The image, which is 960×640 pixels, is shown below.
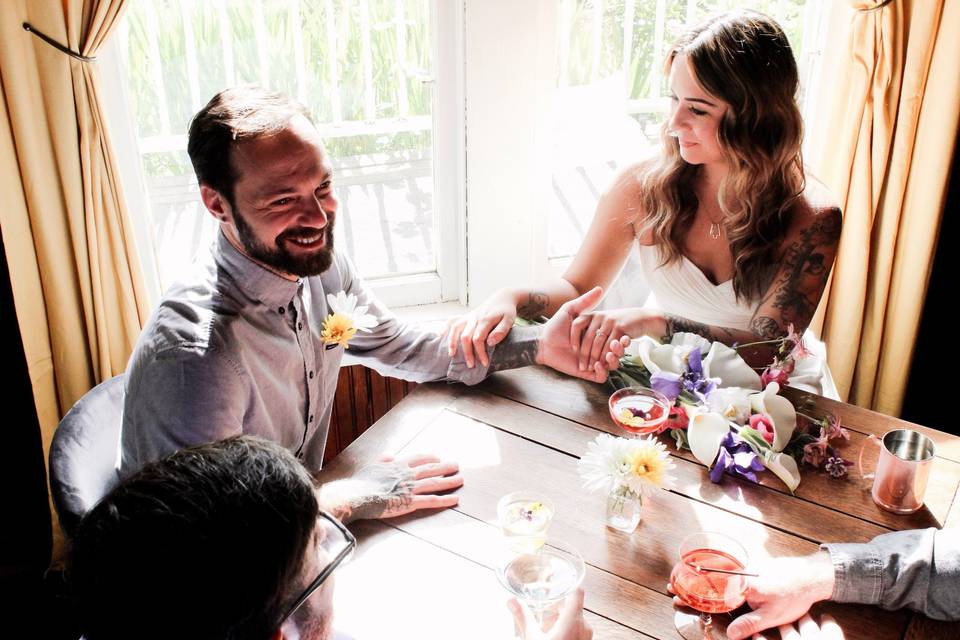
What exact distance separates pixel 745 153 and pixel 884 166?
76cm

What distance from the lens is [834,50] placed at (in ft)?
8.21

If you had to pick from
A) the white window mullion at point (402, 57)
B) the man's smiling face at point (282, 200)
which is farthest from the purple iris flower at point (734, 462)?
the white window mullion at point (402, 57)

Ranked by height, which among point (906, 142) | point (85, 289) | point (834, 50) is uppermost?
point (834, 50)

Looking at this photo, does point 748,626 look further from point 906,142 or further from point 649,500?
point 906,142

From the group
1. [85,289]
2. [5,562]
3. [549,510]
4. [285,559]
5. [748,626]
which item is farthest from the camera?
[5,562]

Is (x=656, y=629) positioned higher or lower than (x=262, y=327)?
lower

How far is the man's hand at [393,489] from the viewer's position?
1.30 meters

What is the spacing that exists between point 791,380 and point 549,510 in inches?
34.8

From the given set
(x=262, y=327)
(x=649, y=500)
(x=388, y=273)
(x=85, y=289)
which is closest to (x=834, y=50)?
(x=388, y=273)

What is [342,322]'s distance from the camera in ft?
5.35

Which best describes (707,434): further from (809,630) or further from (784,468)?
(809,630)

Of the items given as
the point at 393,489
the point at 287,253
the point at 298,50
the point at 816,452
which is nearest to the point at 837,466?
the point at 816,452

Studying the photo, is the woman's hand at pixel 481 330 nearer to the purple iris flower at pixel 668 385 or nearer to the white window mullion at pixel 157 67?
the purple iris flower at pixel 668 385

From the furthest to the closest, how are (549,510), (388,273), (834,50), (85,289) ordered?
(388,273) < (834,50) < (85,289) < (549,510)
